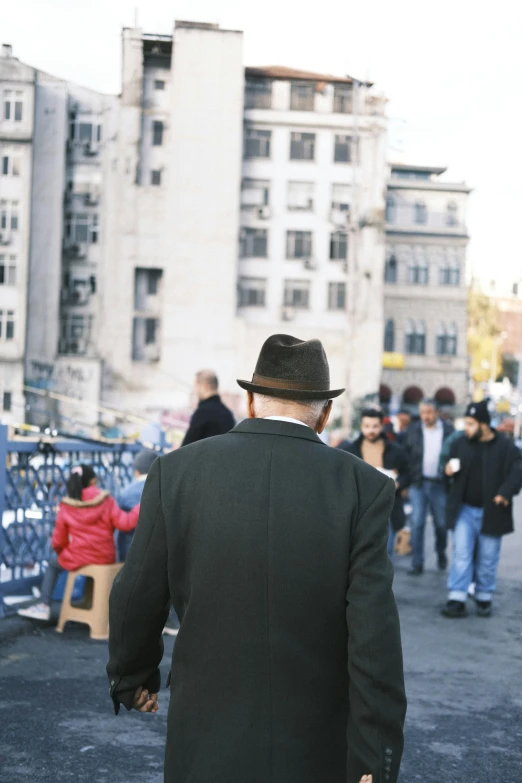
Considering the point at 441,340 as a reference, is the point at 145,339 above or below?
below

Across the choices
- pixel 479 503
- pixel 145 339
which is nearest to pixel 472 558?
pixel 479 503

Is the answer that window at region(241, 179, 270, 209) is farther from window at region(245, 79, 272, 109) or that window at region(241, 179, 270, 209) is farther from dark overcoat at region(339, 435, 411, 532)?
dark overcoat at region(339, 435, 411, 532)

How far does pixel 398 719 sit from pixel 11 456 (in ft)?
24.0

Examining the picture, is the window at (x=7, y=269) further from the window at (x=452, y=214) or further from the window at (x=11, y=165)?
the window at (x=452, y=214)

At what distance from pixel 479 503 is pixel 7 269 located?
49.5 m

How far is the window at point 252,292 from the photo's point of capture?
202 ft

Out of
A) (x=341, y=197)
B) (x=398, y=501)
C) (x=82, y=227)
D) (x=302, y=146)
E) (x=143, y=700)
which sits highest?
(x=302, y=146)

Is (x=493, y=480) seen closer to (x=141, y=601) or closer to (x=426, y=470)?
(x=426, y=470)

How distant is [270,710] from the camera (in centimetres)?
293

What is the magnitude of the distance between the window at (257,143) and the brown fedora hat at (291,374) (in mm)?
59742

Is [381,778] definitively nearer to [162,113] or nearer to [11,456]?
[11,456]

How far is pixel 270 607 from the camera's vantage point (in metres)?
2.99

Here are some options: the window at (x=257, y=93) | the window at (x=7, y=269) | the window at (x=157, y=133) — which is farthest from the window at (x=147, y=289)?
the window at (x=257, y=93)

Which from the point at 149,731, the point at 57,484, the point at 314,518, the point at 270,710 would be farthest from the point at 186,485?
the point at 57,484
